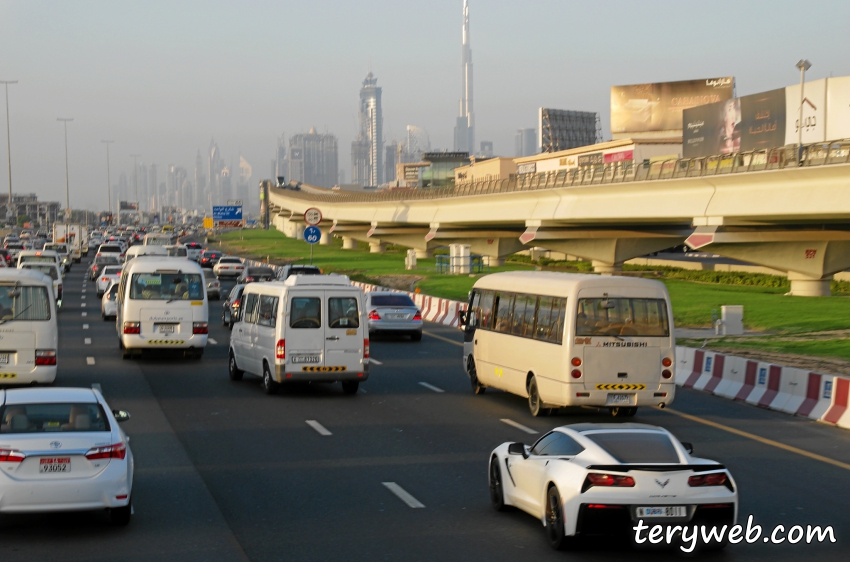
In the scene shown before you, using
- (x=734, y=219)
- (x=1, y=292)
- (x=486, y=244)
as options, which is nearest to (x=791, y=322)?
(x=734, y=219)

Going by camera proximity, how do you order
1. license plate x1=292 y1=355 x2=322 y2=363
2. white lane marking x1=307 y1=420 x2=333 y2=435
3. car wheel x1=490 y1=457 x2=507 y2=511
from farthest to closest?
license plate x1=292 y1=355 x2=322 y2=363 → white lane marking x1=307 y1=420 x2=333 y2=435 → car wheel x1=490 y1=457 x2=507 y2=511

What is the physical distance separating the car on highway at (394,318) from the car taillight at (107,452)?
22.8m

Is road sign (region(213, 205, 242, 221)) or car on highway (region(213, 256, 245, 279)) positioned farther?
road sign (region(213, 205, 242, 221))

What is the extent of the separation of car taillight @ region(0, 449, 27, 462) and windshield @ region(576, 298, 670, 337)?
965 centimetres

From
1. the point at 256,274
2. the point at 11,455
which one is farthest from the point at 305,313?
the point at 256,274

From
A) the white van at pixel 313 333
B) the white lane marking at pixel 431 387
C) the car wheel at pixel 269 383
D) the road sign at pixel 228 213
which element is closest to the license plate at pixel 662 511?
the white van at pixel 313 333

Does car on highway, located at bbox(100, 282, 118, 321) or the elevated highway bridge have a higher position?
the elevated highway bridge

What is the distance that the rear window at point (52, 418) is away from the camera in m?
10.2

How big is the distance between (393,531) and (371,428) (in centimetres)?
653

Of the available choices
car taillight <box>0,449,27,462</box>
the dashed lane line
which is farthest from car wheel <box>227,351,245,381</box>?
car taillight <box>0,449,27,462</box>

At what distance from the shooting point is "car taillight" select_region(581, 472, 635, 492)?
9.25 meters

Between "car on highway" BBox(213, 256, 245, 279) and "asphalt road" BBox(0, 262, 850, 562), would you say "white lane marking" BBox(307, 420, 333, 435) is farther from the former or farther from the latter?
"car on highway" BBox(213, 256, 245, 279)

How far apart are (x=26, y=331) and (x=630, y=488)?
13369 millimetres

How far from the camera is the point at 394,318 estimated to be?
32969 millimetres
